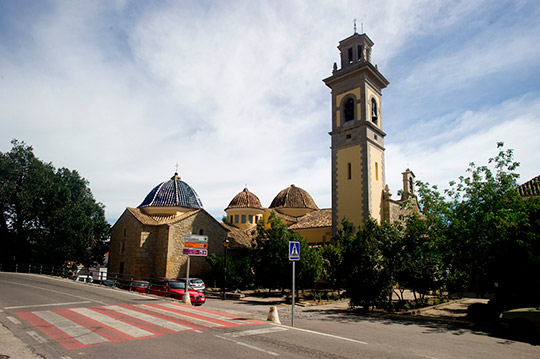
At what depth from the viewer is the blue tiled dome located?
1446 inches

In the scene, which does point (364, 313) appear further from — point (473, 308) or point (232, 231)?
point (232, 231)

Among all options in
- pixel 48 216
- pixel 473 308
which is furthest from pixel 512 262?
pixel 48 216

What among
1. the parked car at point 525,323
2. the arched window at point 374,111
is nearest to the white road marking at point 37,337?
the parked car at point 525,323

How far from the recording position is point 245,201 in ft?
137

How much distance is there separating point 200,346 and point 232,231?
28971mm

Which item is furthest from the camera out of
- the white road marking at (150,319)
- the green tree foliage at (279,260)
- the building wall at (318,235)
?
the building wall at (318,235)

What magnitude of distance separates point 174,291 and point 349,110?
19898 mm

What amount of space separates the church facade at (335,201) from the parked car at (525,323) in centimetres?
1615

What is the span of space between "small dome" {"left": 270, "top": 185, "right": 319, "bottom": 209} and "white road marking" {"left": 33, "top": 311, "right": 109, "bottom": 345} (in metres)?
32.6

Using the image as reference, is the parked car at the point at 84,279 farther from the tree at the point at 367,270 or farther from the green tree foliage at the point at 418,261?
the green tree foliage at the point at 418,261

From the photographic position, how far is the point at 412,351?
8062 mm

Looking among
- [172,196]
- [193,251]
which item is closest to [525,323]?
[193,251]

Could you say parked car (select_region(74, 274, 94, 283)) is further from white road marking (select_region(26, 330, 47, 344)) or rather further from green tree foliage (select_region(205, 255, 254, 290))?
white road marking (select_region(26, 330, 47, 344))

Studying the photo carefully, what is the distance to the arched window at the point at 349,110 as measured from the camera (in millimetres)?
29469
